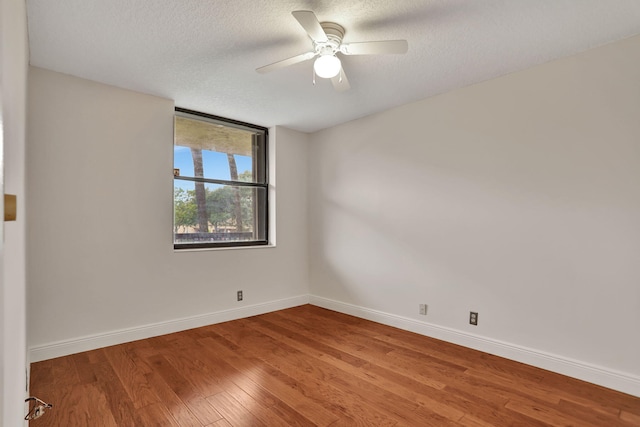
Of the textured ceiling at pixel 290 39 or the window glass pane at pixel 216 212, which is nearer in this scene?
the textured ceiling at pixel 290 39

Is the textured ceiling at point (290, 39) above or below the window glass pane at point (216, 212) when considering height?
above

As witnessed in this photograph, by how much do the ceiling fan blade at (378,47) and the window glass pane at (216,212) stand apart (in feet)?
8.02

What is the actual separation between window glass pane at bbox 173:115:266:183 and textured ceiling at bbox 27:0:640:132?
0.61 meters

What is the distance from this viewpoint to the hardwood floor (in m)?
1.98

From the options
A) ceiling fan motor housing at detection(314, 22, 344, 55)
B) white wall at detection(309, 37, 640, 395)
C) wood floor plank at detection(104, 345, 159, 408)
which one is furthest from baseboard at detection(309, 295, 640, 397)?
ceiling fan motor housing at detection(314, 22, 344, 55)

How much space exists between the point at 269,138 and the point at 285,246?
146 cm

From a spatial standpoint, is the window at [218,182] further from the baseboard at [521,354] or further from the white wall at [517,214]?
the baseboard at [521,354]

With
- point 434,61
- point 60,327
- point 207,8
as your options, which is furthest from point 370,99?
point 60,327

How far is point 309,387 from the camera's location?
2336mm

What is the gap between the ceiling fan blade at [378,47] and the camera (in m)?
2.00

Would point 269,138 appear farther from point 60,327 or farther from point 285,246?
point 60,327

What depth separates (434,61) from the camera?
2633 mm

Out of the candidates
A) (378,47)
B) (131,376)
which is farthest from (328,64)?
(131,376)

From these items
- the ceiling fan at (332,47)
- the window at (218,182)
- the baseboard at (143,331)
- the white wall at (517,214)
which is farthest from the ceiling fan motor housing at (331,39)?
the baseboard at (143,331)
